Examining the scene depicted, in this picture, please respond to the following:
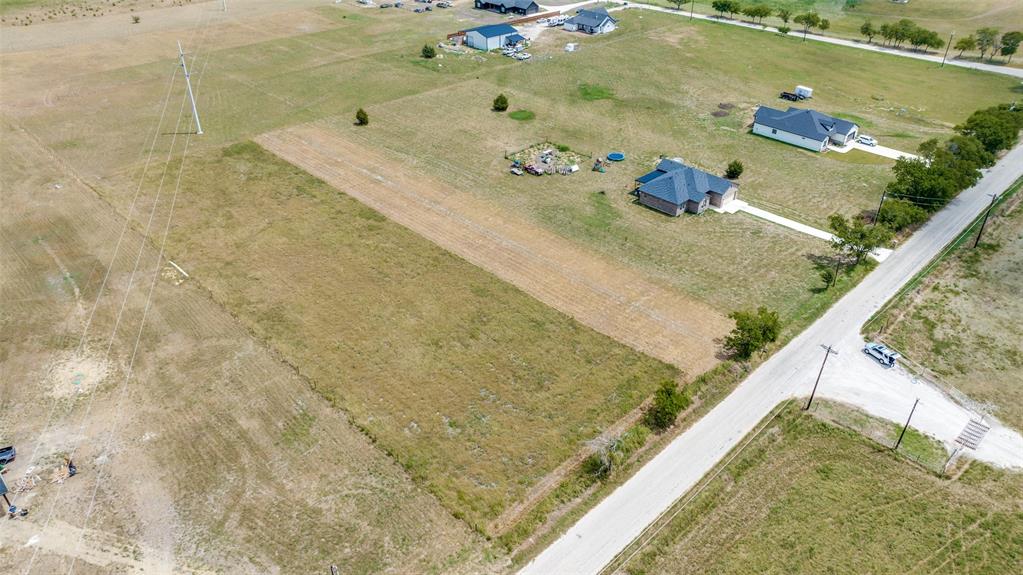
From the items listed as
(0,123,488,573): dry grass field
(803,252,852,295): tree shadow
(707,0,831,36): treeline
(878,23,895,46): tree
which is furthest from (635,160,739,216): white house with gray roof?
(878,23,895,46): tree

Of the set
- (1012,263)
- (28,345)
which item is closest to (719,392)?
(1012,263)

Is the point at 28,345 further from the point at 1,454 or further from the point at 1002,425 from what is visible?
the point at 1002,425

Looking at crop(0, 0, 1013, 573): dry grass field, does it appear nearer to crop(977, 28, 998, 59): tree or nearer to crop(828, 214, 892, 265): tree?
crop(828, 214, 892, 265): tree

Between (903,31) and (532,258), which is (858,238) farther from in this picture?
(903,31)

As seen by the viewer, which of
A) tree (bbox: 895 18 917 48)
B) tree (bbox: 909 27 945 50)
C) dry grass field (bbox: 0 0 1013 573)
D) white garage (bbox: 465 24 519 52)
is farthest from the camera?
tree (bbox: 895 18 917 48)

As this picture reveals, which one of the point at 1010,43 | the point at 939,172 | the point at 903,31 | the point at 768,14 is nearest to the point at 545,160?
the point at 939,172
